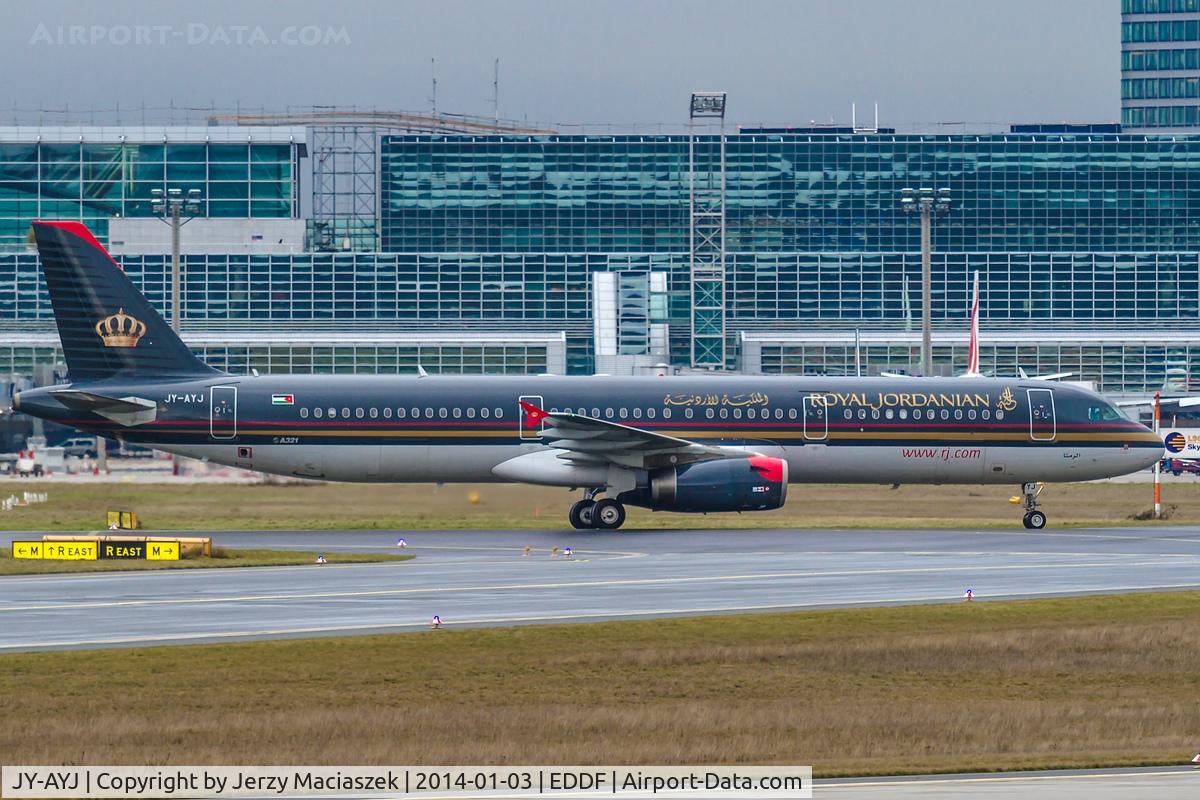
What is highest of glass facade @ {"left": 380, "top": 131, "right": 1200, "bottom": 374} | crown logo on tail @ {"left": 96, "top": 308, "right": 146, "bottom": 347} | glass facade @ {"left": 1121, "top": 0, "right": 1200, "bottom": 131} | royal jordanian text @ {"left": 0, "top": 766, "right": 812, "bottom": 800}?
glass facade @ {"left": 1121, "top": 0, "right": 1200, "bottom": 131}

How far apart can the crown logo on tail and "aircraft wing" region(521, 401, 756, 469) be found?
1032 cm

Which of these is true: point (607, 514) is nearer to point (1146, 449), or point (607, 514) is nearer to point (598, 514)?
point (598, 514)

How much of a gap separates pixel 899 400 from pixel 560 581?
1672 centimetres

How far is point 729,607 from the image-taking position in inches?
1125

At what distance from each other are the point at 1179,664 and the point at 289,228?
390 ft

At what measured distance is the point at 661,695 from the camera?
2181cm

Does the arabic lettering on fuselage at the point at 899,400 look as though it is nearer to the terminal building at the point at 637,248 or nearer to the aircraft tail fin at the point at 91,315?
the aircraft tail fin at the point at 91,315

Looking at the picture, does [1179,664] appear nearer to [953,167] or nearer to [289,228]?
[289,228]

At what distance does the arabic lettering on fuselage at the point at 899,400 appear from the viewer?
45.8 m

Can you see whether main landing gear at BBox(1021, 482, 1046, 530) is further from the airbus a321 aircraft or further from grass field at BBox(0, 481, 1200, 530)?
grass field at BBox(0, 481, 1200, 530)

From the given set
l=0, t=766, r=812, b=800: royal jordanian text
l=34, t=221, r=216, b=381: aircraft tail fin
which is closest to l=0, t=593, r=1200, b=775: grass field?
l=0, t=766, r=812, b=800: royal jordanian text

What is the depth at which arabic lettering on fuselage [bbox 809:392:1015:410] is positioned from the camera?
45812 millimetres

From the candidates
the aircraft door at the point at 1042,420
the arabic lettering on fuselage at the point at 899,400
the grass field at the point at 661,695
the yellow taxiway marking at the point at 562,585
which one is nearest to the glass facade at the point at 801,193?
the aircraft door at the point at 1042,420

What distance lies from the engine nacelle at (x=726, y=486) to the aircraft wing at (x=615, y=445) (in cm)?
69
